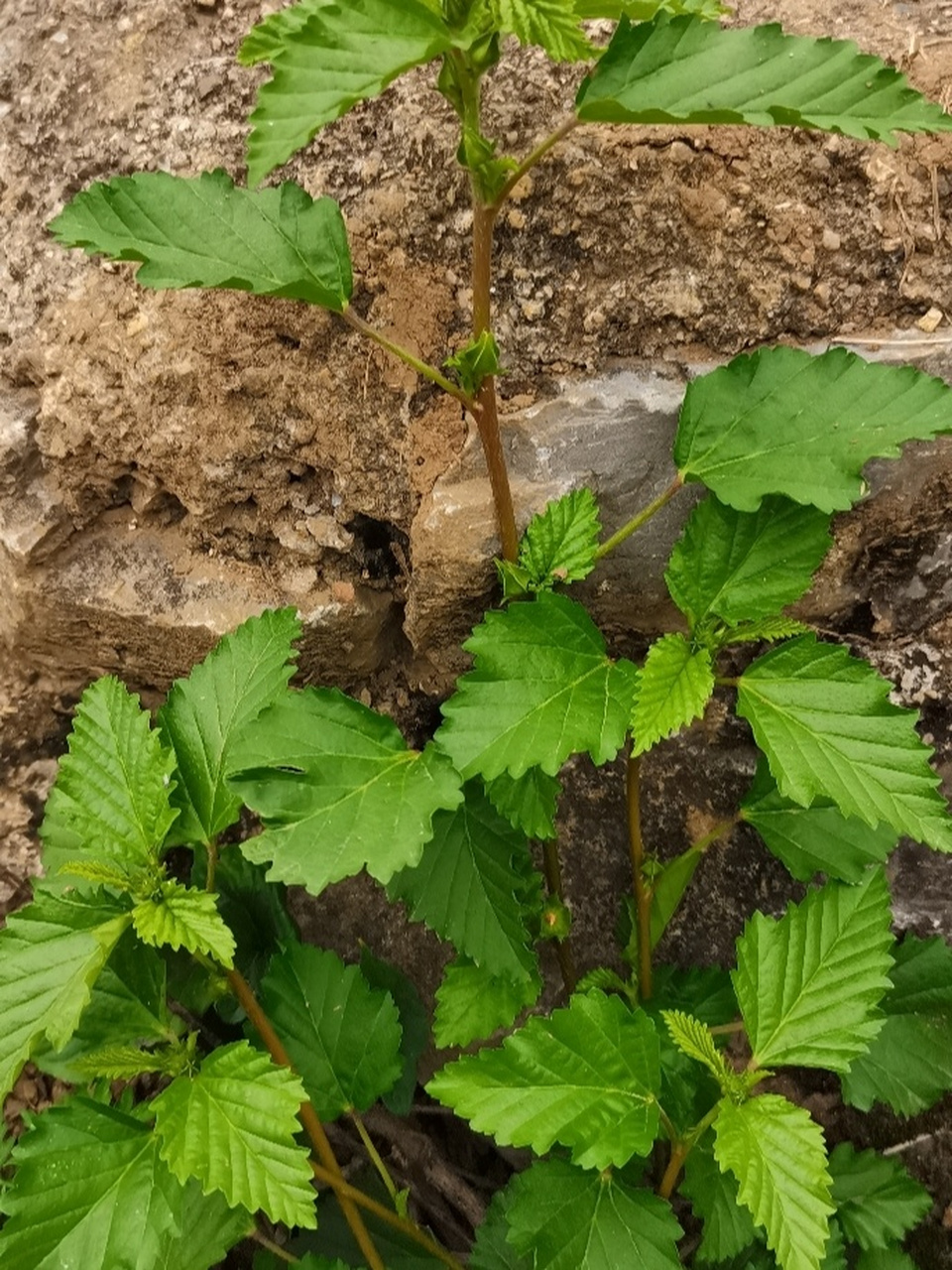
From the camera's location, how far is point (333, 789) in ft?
3.89

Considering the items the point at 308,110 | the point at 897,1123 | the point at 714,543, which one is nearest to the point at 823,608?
the point at 714,543

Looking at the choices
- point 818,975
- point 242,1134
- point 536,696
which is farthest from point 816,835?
point 242,1134

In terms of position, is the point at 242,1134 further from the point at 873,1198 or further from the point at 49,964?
the point at 873,1198

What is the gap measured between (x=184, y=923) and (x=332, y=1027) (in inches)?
14.0

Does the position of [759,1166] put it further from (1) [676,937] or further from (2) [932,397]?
(2) [932,397]

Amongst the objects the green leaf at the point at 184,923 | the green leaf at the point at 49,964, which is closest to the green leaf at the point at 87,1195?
the green leaf at the point at 49,964

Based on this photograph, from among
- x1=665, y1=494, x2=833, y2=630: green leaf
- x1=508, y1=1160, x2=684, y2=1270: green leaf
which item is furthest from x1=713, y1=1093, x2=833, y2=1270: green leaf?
x1=665, y1=494, x2=833, y2=630: green leaf

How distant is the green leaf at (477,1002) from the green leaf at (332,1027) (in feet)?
0.33

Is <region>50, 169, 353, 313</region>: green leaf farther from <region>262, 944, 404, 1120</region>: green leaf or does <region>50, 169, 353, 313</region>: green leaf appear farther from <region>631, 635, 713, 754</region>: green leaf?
<region>262, 944, 404, 1120</region>: green leaf

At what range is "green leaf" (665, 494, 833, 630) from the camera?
4.06 feet

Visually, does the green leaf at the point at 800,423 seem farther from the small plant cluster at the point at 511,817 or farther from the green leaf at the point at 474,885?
the green leaf at the point at 474,885

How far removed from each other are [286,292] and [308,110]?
278 mm

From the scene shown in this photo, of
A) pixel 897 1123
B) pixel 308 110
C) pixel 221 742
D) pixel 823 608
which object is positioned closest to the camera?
pixel 308 110

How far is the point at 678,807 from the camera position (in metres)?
1.60
